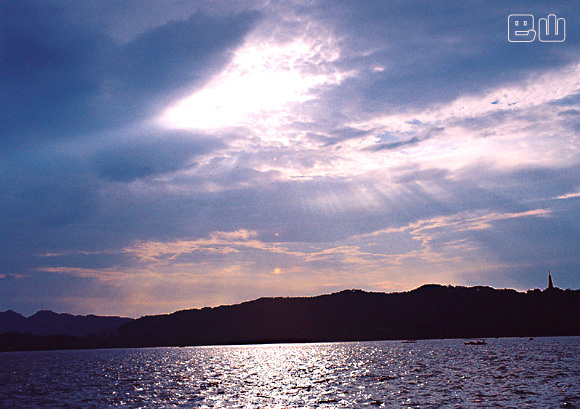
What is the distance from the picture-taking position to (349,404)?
57.3m

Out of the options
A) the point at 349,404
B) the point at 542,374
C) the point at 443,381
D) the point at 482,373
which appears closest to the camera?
the point at 349,404

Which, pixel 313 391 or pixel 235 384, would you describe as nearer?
pixel 313 391

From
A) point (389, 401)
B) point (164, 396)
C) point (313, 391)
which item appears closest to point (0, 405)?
point (164, 396)

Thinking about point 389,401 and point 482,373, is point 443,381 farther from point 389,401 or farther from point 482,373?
point 389,401

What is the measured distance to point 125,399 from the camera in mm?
71125

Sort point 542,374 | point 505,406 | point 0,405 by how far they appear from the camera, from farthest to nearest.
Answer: point 542,374, point 0,405, point 505,406

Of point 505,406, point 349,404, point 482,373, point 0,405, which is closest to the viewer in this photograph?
point 505,406

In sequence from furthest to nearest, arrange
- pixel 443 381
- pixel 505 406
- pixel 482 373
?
1. pixel 482 373
2. pixel 443 381
3. pixel 505 406

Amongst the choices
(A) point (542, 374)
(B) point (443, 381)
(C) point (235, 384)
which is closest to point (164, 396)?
(C) point (235, 384)

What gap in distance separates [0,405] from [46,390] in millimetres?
20971

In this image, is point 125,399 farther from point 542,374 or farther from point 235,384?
point 542,374

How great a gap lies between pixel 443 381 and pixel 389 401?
2559cm

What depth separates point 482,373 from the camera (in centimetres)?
9369

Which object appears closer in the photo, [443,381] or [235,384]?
[443,381]
